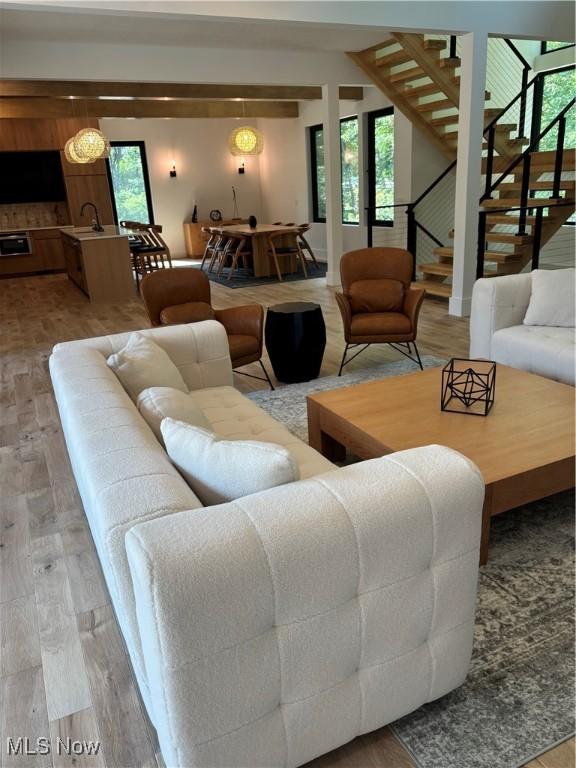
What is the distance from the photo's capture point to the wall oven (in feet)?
32.4

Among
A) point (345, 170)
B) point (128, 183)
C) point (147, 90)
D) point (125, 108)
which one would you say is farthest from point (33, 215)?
point (345, 170)

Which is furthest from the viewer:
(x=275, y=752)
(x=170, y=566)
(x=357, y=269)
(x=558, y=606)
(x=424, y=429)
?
(x=357, y=269)

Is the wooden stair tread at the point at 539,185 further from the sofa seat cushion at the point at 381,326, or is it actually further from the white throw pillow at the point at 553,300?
the sofa seat cushion at the point at 381,326

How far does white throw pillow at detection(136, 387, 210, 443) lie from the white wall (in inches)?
420

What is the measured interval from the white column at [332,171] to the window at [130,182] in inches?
203

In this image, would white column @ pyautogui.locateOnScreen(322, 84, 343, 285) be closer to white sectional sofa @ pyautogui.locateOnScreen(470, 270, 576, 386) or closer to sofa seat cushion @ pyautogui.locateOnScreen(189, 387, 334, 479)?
white sectional sofa @ pyautogui.locateOnScreen(470, 270, 576, 386)

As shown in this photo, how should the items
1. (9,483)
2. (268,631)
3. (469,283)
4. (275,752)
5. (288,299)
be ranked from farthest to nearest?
(288,299), (469,283), (9,483), (275,752), (268,631)

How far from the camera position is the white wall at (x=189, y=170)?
1137cm

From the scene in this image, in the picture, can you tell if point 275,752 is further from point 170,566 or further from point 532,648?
point 532,648

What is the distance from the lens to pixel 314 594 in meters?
1.18

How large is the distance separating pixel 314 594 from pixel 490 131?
6.25 m

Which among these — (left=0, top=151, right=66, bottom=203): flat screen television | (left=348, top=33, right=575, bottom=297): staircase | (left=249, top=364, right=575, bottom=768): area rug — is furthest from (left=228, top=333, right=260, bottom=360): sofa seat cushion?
(left=0, top=151, right=66, bottom=203): flat screen television

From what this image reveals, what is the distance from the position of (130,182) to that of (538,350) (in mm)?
10045

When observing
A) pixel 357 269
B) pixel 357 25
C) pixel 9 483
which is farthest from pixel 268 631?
pixel 357 25
